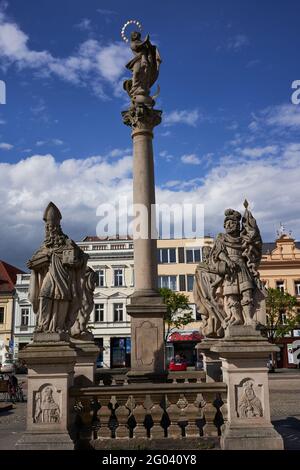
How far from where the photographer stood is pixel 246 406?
6762 mm

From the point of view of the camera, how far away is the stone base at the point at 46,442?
653 centimetres

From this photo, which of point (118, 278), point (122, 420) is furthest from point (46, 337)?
point (118, 278)

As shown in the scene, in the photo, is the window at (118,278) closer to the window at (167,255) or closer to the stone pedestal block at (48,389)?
the window at (167,255)

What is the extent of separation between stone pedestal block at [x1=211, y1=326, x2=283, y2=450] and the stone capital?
702 centimetres

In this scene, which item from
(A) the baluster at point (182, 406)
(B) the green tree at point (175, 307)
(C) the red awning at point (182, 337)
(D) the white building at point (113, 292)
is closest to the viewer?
(A) the baluster at point (182, 406)

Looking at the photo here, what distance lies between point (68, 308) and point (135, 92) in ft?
24.9

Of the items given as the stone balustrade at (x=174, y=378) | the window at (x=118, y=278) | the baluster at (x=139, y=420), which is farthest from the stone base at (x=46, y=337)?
the window at (x=118, y=278)

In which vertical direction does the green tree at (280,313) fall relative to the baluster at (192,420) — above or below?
above

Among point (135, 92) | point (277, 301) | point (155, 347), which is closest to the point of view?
point (155, 347)

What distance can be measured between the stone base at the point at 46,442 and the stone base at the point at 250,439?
2143 mm
